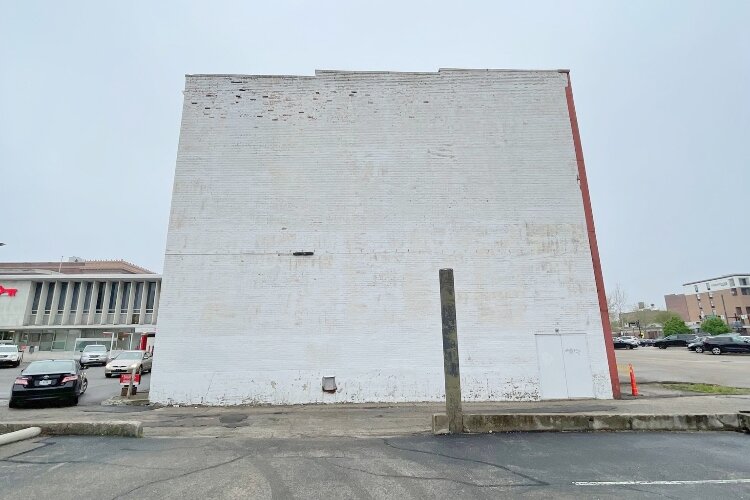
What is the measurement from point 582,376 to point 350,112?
12.9m

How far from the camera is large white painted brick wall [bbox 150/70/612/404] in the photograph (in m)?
14.0

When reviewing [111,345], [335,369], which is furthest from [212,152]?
[111,345]

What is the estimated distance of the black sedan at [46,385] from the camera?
13.1 meters

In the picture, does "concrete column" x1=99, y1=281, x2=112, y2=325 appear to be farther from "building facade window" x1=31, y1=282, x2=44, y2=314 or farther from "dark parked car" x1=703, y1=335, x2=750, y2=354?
"dark parked car" x1=703, y1=335, x2=750, y2=354

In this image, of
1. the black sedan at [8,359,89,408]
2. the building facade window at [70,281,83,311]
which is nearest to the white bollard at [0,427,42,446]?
the black sedan at [8,359,89,408]

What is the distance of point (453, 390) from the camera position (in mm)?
8930

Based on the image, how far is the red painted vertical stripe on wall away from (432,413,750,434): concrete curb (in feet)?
16.8

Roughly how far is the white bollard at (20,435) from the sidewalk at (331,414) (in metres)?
1.76

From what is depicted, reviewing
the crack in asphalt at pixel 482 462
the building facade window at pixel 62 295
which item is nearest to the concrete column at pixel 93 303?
the building facade window at pixel 62 295

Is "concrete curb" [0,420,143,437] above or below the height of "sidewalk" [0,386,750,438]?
above

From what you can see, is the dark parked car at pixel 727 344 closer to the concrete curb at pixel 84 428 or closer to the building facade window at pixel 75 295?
the concrete curb at pixel 84 428

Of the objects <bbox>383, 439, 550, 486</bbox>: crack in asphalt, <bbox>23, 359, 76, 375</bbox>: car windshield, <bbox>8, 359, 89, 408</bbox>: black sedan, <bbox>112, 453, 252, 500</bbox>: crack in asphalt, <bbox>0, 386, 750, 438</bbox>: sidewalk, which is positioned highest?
<bbox>23, 359, 76, 375</bbox>: car windshield

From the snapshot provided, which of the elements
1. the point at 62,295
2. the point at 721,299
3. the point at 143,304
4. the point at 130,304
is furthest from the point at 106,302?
the point at 721,299

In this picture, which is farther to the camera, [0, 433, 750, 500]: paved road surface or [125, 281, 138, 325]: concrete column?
[125, 281, 138, 325]: concrete column
